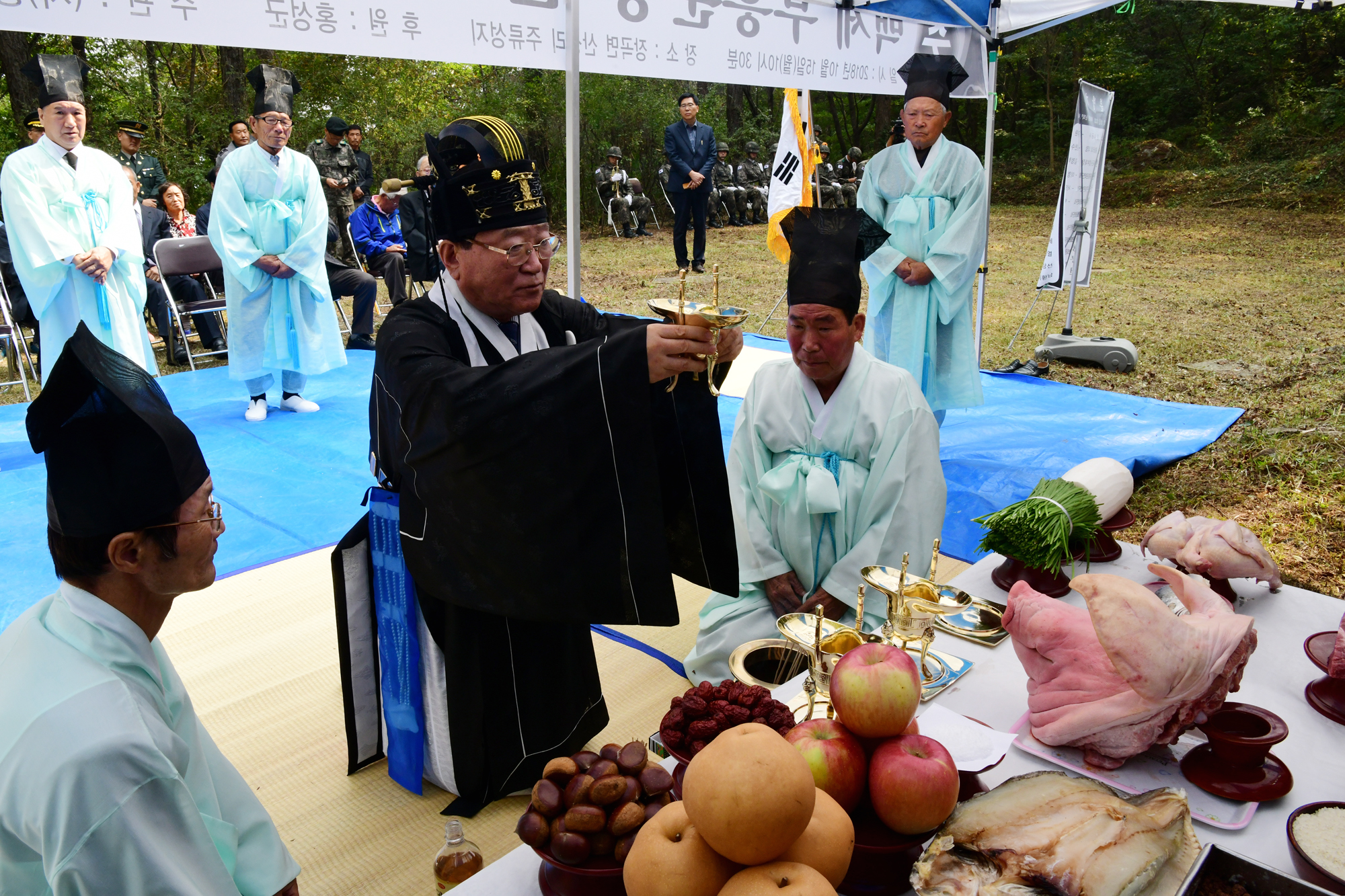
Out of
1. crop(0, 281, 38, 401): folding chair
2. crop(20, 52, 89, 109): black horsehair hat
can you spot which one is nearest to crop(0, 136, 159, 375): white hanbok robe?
crop(20, 52, 89, 109): black horsehair hat

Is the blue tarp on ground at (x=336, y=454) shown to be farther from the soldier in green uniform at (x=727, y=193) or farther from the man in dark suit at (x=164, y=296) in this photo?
the soldier in green uniform at (x=727, y=193)

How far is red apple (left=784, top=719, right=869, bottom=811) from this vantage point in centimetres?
125

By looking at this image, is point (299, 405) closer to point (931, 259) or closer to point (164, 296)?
point (164, 296)

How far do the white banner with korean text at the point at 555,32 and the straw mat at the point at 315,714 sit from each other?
213 centimetres

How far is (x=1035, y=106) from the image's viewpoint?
25.0 meters

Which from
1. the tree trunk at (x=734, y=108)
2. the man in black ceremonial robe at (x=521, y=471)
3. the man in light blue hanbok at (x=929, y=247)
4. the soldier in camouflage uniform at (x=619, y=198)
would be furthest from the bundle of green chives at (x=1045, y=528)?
the tree trunk at (x=734, y=108)

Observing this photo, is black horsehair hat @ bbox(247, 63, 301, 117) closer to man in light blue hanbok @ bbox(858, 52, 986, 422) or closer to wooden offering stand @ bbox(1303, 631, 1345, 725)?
man in light blue hanbok @ bbox(858, 52, 986, 422)

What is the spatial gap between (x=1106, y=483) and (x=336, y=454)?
4.75 meters

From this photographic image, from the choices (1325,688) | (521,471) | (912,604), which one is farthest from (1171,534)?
(521,471)

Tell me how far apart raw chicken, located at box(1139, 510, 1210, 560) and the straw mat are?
63.8 inches

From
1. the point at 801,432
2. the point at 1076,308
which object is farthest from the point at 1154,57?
the point at 801,432

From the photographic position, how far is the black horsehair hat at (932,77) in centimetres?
496

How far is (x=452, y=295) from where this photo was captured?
235 cm

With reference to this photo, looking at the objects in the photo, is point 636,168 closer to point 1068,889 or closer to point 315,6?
point 315,6
